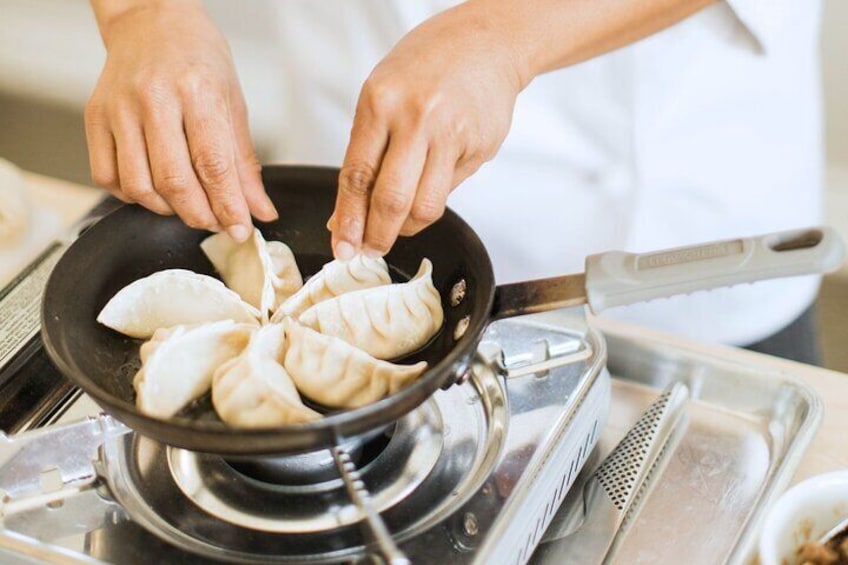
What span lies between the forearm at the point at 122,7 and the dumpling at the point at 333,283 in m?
0.34

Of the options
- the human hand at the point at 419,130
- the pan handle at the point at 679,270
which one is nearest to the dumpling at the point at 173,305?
the human hand at the point at 419,130

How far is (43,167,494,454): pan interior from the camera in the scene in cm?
71

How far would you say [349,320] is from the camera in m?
0.90

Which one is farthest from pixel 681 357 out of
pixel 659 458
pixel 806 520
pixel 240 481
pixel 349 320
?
pixel 240 481

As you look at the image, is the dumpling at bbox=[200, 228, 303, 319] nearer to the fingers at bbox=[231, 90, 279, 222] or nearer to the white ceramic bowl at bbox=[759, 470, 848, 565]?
the fingers at bbox=[231, 90, 279, 222]

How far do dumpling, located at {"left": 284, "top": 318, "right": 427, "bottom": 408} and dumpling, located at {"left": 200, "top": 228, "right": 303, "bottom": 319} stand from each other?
0.11 meters

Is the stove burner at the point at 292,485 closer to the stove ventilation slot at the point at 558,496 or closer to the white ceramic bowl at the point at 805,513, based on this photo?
the stove ventilation slot at the point at 558,496

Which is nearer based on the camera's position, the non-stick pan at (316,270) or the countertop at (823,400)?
the non-stick pan at (316,270)

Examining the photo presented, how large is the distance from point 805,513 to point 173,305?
1.87 feet

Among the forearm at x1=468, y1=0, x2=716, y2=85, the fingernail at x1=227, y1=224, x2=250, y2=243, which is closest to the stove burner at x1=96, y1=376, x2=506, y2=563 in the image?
the fingernail at x1=227, y1=224, x2=250, y2=243

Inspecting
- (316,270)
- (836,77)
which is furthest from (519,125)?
(836,77)

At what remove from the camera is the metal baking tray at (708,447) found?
86 centimetres

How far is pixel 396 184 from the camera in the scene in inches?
32.2

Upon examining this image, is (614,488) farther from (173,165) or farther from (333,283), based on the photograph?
(173,165)
